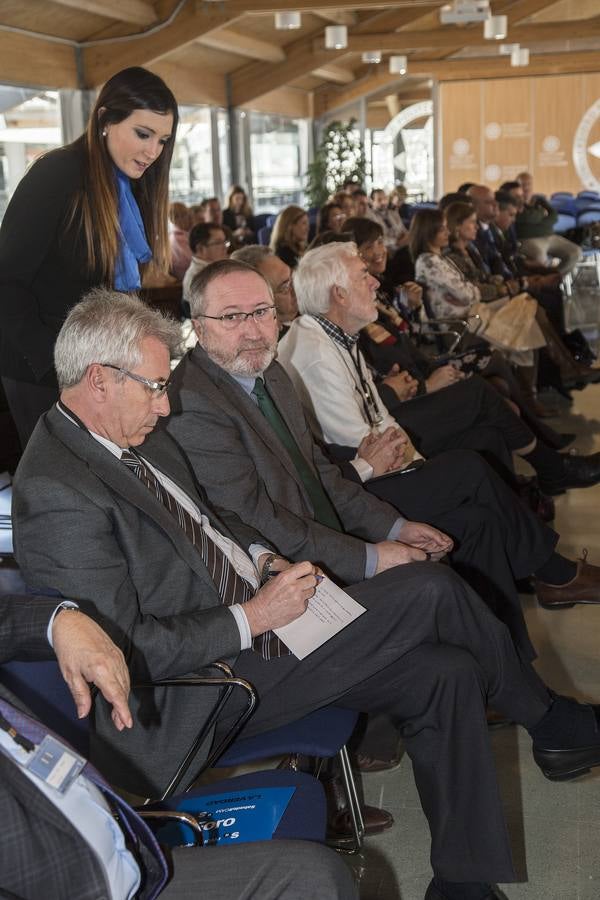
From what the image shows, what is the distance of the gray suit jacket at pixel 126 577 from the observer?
67.7 inches

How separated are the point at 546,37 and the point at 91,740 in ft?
51.0

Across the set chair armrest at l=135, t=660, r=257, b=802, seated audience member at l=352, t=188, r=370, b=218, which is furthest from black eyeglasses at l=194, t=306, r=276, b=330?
seated audience member at l=352, t=188, r=370, b=218

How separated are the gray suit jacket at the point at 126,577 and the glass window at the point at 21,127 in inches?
300

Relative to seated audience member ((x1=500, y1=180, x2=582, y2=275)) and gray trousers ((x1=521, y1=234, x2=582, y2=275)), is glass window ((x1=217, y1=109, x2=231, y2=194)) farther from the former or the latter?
gray trousers ((x1=521, y1=234, x2=582, y2=275))

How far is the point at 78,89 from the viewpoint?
9664 mm

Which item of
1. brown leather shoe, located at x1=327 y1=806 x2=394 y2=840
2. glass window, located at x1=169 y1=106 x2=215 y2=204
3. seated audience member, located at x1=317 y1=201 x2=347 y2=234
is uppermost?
glass window, located at x1=169 y1=106 x2=215 y2=204

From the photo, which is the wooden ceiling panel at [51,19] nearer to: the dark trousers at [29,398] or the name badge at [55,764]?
the dark trousers at [29,398]

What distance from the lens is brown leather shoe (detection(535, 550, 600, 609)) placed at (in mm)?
3336

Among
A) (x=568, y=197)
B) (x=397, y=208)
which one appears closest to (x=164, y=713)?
(x=397, y=208)

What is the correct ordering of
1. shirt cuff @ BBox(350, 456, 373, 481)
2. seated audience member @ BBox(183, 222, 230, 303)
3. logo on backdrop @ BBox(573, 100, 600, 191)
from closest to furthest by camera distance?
1. shirt cuff @ BBox(350, 456, 373, 481)
2. seated audience member @ BBox(183, 222, 230, 303)
3. logo on backdrop @ BBox(573, 100, 600, 191)

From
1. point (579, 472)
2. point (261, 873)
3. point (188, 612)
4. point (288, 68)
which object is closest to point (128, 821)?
point (261, 873)

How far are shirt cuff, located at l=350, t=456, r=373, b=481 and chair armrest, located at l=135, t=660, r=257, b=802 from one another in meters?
1.26

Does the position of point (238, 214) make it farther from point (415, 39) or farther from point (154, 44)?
point (415, 39)

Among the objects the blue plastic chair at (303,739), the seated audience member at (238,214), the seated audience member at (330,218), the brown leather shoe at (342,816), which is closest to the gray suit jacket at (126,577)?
the blue plastic chair at (303,739)
